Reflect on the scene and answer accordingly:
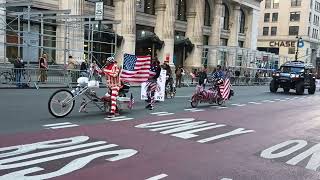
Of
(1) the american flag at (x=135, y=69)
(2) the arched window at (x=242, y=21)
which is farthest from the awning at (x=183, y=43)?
(1) the american flag at (x=135, y=69)

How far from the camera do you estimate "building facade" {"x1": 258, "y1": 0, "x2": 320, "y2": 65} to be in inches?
3469

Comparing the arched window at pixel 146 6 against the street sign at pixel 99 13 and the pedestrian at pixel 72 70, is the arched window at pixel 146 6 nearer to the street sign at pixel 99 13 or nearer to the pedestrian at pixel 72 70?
the street sign at pixel 99 13

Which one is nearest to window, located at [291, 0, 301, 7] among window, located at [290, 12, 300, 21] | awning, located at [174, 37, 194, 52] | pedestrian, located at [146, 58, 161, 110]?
window, located at [290, 12, 300, 21]

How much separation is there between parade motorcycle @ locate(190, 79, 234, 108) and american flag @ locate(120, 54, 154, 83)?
2.08 meters

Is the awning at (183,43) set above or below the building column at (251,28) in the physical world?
below

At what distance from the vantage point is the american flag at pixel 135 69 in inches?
600

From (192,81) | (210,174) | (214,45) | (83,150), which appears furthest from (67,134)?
(214,45)

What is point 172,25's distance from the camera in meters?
44.1

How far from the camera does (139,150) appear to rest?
27.7 ft

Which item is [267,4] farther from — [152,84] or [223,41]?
[152,84]

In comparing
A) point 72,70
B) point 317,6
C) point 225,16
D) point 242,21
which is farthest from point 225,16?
point 317,6

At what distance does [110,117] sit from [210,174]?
5.88m

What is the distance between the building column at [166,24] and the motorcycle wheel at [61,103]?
104ft

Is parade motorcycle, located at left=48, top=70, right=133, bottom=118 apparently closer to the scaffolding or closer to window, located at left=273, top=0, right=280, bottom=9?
the scaffolding
